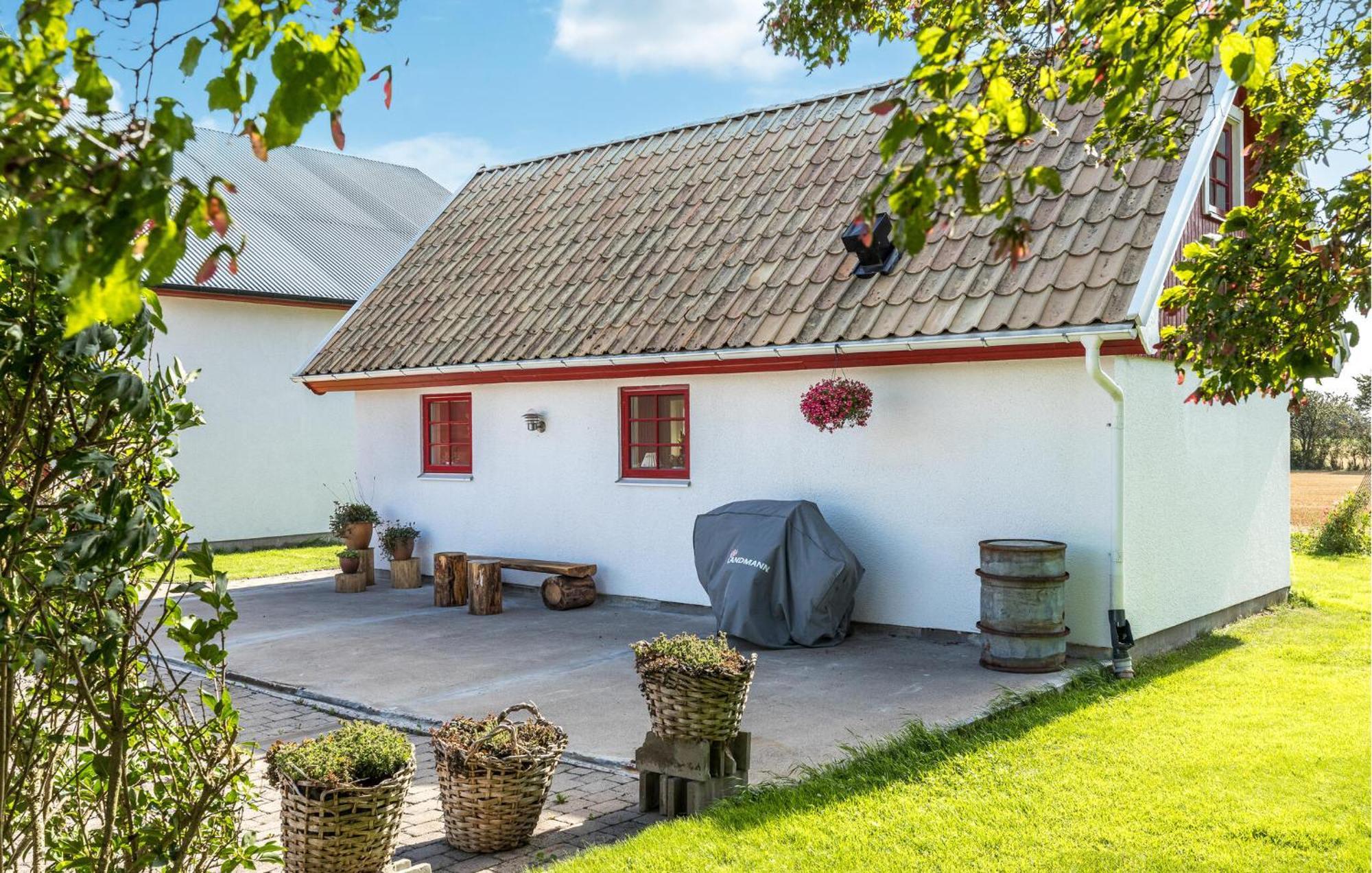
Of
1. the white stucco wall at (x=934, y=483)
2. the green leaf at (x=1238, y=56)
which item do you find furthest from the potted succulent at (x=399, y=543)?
the green leaf at (x=1238, y=56)

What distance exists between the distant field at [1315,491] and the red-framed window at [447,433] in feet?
45.8

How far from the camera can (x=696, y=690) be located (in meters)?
5.77

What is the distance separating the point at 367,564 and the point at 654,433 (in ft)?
14.7

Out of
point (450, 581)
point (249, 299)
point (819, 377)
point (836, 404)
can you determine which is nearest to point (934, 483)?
point (836, 404)

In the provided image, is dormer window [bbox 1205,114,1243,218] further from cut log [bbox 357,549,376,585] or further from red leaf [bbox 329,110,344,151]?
red leaf [bbox 329,110,344,151]

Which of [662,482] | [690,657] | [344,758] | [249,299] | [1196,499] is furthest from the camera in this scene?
[249,299]

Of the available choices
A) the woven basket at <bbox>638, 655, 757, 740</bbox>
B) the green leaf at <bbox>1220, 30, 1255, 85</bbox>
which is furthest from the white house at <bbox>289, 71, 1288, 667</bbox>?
A: the green leaf at <bbox>1220, 30, 1255, 85</bbox>

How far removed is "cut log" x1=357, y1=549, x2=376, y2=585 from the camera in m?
14.1

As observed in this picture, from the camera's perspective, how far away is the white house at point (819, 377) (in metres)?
9.30

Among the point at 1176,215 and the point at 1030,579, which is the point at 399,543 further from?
the point at 1176,215

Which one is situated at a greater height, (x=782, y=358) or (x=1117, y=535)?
(x=782, y=358)

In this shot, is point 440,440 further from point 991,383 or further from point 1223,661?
point 1223,661

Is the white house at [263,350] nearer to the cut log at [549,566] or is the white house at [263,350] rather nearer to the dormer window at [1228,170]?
the cut log at [549,566]

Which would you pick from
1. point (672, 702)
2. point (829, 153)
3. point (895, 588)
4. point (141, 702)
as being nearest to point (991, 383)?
point (895, 588)
